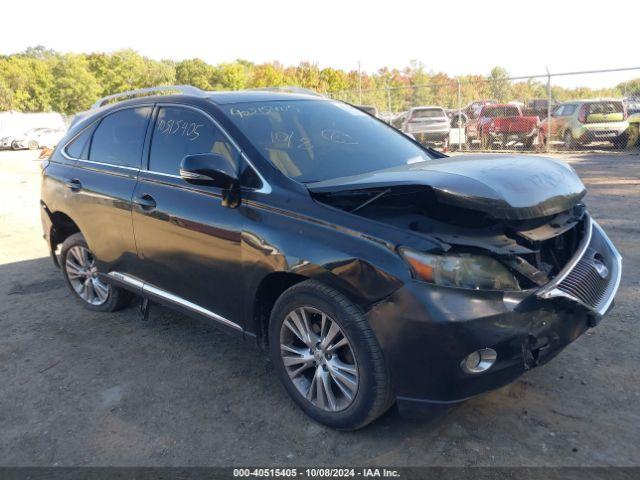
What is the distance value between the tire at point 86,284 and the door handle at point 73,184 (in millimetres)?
449

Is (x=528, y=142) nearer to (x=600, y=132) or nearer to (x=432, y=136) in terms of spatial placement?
(x=600, y=132)

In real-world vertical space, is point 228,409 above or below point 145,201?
below

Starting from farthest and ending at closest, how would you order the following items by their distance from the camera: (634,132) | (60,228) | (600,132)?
(600,132)
(634,132)
(60,228)

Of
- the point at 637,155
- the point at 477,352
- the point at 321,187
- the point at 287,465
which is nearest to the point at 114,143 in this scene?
the point at 321,187

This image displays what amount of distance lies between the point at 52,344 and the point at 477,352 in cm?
337

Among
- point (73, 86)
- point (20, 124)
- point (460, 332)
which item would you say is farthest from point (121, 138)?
point (73, 86)

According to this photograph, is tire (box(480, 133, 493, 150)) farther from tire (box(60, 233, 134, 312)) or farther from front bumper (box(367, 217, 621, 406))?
front bumper (box(367, 217, 621, 406))

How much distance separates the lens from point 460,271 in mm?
2584

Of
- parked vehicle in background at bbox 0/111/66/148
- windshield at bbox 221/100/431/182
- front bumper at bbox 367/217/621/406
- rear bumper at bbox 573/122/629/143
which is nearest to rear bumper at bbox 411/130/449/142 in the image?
rear bumper at bbox 573/122/629/143

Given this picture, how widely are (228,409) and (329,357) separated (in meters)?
0.79

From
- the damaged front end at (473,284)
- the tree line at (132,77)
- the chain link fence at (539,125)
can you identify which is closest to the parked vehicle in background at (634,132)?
the chain link fence at (539,125)

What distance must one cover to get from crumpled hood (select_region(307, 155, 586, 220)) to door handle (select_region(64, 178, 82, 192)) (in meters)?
2.44

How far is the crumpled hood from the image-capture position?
2648 millimetres

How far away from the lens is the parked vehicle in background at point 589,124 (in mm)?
16562
